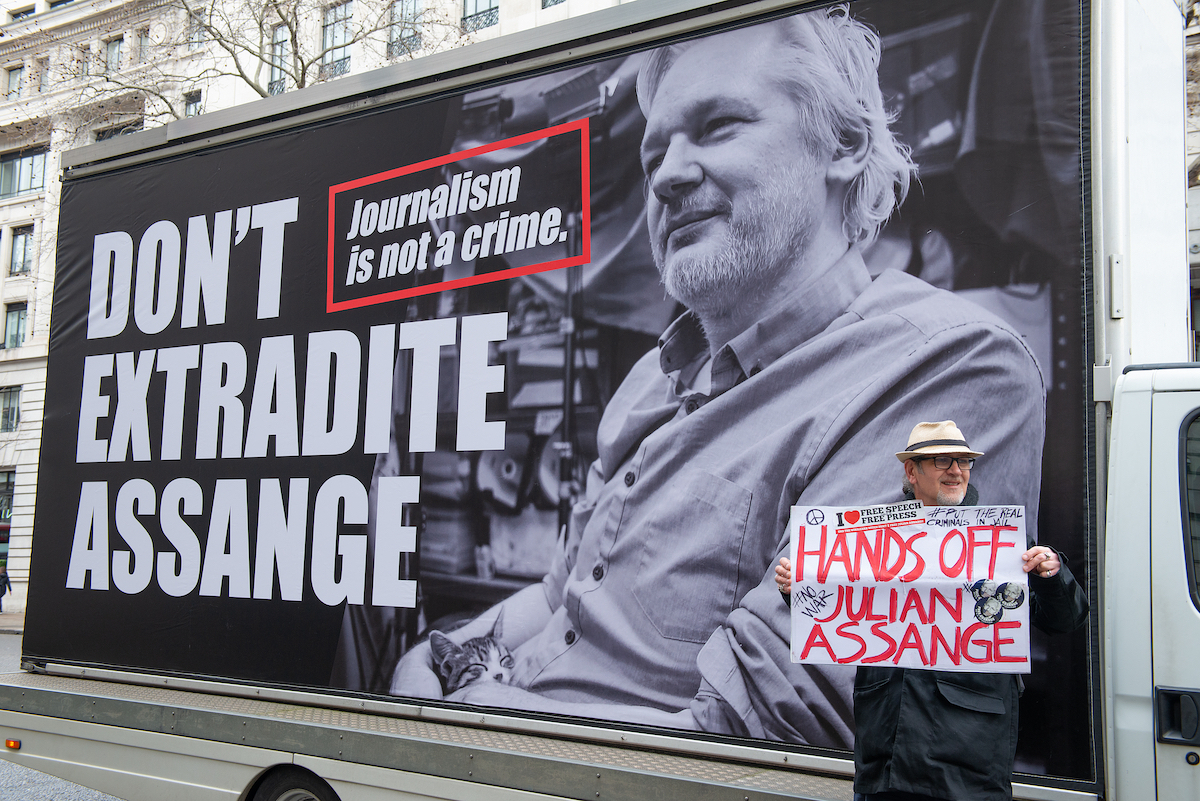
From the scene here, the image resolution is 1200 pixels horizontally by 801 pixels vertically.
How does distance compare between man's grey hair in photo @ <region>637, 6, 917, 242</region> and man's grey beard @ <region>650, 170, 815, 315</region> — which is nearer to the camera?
man's grey hair in photo @ <region>637, 6, 917, 242</region>

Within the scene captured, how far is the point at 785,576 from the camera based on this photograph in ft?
8.49

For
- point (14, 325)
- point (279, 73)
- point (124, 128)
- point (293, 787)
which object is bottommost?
point (293, 787)

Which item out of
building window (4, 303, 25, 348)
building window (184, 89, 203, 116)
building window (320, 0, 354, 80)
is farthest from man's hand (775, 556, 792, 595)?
building window (4, 303, 25, 348)

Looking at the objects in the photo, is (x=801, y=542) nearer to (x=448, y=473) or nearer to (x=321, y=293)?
(x=448, y=473)

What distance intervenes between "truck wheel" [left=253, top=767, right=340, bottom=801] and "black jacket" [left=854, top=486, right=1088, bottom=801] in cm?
236

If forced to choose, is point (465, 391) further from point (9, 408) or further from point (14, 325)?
point (14, 325)

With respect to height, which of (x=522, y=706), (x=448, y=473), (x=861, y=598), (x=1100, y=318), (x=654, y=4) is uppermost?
(x=654, y=4)

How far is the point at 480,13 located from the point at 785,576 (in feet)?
70.4

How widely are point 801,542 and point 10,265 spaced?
3485cm

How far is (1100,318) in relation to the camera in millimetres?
2711

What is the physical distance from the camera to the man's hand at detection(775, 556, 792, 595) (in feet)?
8.47

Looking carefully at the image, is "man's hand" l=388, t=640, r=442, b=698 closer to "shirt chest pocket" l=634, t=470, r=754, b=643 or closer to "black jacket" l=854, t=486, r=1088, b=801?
"shirt chest pocket" l=634, t=470, r=754, b=643

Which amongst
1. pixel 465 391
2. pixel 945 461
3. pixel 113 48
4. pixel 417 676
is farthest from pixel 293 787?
pixel 113 48

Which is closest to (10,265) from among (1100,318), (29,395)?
(29,395)
